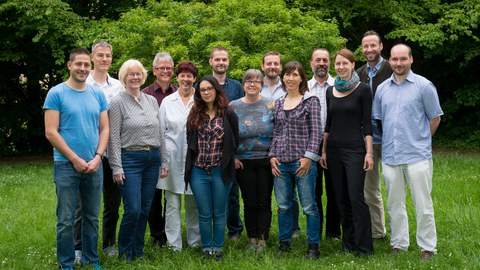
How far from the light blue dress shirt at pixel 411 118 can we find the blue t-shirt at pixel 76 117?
315cm

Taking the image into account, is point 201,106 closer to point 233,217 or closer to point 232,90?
point 232,90

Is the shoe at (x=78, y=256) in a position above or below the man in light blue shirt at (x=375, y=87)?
below

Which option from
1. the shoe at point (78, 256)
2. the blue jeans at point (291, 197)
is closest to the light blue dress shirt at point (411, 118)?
the blue jeans at point (291, 197)

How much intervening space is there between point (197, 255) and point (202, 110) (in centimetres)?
166

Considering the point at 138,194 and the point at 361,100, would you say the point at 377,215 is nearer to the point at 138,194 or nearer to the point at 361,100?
the point at 361,100

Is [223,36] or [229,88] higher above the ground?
[223,36]

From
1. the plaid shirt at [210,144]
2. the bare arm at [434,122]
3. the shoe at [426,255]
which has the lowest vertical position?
the shoe at [426,255]

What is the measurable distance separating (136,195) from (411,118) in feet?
10.00

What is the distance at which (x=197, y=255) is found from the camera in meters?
6.33

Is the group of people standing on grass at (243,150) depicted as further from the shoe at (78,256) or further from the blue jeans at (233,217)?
the blue jeans at (233,217)

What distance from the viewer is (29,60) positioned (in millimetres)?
19547

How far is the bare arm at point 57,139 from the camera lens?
534 cm

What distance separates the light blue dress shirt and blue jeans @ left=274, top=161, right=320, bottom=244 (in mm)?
926

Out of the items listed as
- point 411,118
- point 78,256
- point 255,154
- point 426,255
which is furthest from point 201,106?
point 426,255
